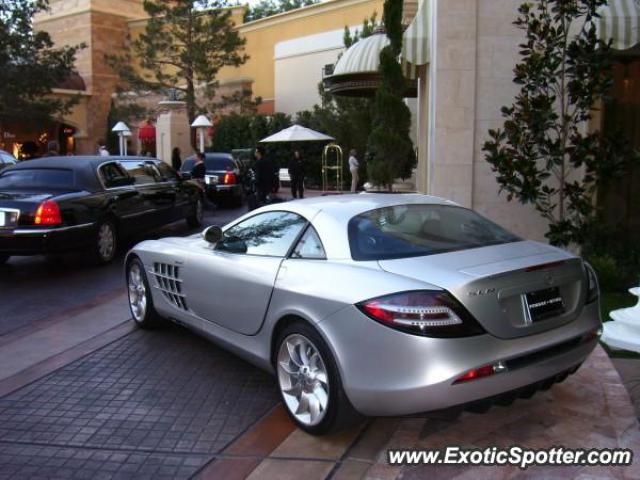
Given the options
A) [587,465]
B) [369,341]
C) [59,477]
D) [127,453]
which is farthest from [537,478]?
[59,477]

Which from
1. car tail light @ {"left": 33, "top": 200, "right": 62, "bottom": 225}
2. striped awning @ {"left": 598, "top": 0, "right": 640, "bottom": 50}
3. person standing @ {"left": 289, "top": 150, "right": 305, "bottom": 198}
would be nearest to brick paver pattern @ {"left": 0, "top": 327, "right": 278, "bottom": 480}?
car tail light @ {"left": 33, "top": 200, "right": 62, "bottom": 225}

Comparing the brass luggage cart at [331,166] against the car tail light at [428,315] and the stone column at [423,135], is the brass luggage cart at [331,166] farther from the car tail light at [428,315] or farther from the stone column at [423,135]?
the car tail light at [428,315]

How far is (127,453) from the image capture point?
389cm

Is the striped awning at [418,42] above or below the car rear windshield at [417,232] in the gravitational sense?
above

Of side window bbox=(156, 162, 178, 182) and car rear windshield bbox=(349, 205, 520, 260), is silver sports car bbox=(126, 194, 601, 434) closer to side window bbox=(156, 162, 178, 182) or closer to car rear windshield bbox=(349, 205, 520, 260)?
car rear windshield bbox=(349, 205, 520, 260)

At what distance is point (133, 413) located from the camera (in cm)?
446

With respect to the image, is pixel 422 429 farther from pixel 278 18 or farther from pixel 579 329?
pixel 278 18

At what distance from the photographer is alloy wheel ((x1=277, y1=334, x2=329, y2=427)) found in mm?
3861

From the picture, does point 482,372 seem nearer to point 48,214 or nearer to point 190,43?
point 48,214

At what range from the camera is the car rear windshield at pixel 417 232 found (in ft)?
13.2

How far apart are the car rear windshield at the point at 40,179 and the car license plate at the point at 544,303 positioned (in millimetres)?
7871

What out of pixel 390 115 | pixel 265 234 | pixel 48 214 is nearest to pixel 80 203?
pixel 48 214

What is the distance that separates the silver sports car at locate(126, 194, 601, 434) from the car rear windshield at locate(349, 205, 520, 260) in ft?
0.04

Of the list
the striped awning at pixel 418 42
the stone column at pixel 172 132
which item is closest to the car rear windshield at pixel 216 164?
the striped awning at pixel 418 42
